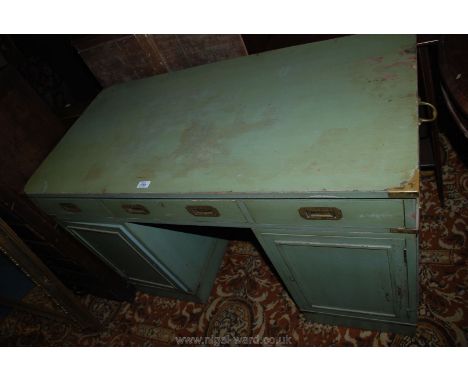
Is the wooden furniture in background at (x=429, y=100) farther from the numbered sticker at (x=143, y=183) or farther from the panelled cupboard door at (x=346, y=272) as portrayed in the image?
the numbered sticker at (x=143, y=183)

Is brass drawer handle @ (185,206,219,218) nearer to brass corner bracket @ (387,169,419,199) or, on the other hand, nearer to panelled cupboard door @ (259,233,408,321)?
panelled cupboard door @ (259,233,408,321)

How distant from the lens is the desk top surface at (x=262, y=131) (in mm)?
899

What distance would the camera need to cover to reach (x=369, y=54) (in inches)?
47.1

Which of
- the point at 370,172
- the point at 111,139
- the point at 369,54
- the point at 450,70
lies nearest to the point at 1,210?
the point at 111,139

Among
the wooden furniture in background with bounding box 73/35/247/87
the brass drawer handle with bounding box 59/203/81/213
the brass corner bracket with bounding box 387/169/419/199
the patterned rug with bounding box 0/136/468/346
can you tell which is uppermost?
the wooden furniture in background with bounding box 73/35/247/87

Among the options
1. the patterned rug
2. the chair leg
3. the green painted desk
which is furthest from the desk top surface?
the patterned rug

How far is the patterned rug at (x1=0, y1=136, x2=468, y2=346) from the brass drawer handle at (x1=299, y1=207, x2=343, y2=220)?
919 millimetres

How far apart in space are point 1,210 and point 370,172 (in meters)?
1.68

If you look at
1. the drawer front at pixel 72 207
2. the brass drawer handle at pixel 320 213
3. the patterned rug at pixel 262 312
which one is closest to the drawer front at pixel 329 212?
the brass drawer handle at pixel 320 213

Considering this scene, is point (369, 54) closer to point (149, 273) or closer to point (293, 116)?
point (293, 116)

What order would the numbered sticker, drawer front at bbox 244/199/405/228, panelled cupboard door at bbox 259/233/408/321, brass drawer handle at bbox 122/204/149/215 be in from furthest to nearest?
1. brass drawer handle at bbox 122/204/149/215
2. the numbered sticker
3. panelled cupboard door at bbox 259/233/408/321
4. drawer front at bbox 244/199/405/228

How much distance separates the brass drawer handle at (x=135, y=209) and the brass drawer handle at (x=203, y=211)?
23 cm

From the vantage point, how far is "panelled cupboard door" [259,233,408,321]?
1030 millimetres

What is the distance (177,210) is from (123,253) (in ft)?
2.35
